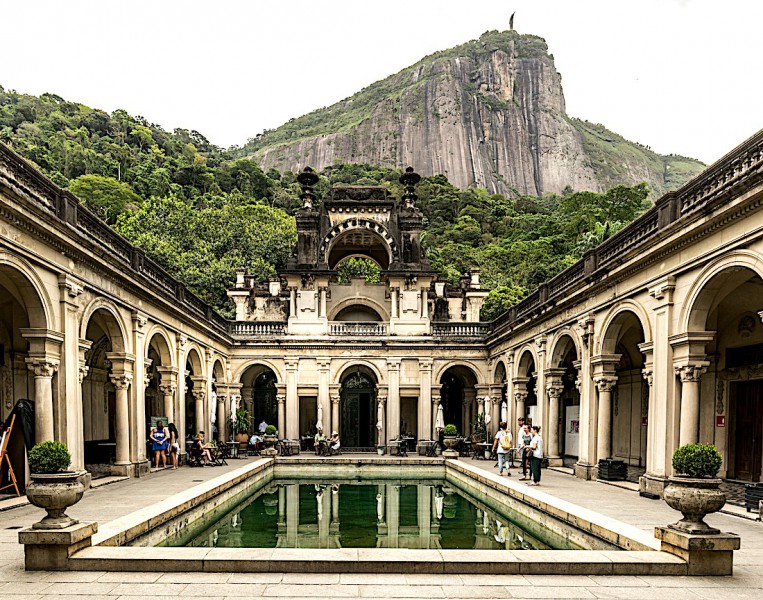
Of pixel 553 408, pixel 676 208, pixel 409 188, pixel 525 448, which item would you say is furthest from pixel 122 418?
pixel 409 188

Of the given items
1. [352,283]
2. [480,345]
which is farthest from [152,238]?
[480,345]

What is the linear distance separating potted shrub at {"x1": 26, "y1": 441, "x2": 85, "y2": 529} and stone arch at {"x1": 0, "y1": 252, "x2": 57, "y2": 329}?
4.25 metres

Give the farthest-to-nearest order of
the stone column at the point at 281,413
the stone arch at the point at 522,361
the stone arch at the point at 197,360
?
the stone column at the point at 281,413
the stone arch at the point at 522,361
the stone arch at the point at 197,360

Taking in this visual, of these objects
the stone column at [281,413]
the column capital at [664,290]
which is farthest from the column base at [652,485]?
the stone column at [281,413]

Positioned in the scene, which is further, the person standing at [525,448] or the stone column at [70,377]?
the person standing at [525,448]

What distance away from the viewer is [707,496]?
6.95 metres

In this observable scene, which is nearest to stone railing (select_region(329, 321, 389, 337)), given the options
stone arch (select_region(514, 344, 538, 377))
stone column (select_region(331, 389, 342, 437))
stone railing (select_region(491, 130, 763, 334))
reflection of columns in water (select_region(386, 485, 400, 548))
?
stone column (select_region(331, 389, 342, 437))

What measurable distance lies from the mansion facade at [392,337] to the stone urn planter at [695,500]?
4074 millimetres

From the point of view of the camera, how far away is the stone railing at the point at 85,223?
10.1 m

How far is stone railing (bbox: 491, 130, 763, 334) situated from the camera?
31.2ft

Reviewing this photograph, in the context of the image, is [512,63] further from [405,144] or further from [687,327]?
[687,327]

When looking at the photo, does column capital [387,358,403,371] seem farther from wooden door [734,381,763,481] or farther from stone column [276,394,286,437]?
wooden door [734,381,763,481]

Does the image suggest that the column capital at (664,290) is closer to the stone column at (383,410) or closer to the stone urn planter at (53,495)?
the stone urn planter at (53,495)

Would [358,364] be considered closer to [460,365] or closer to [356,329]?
[356,329]
